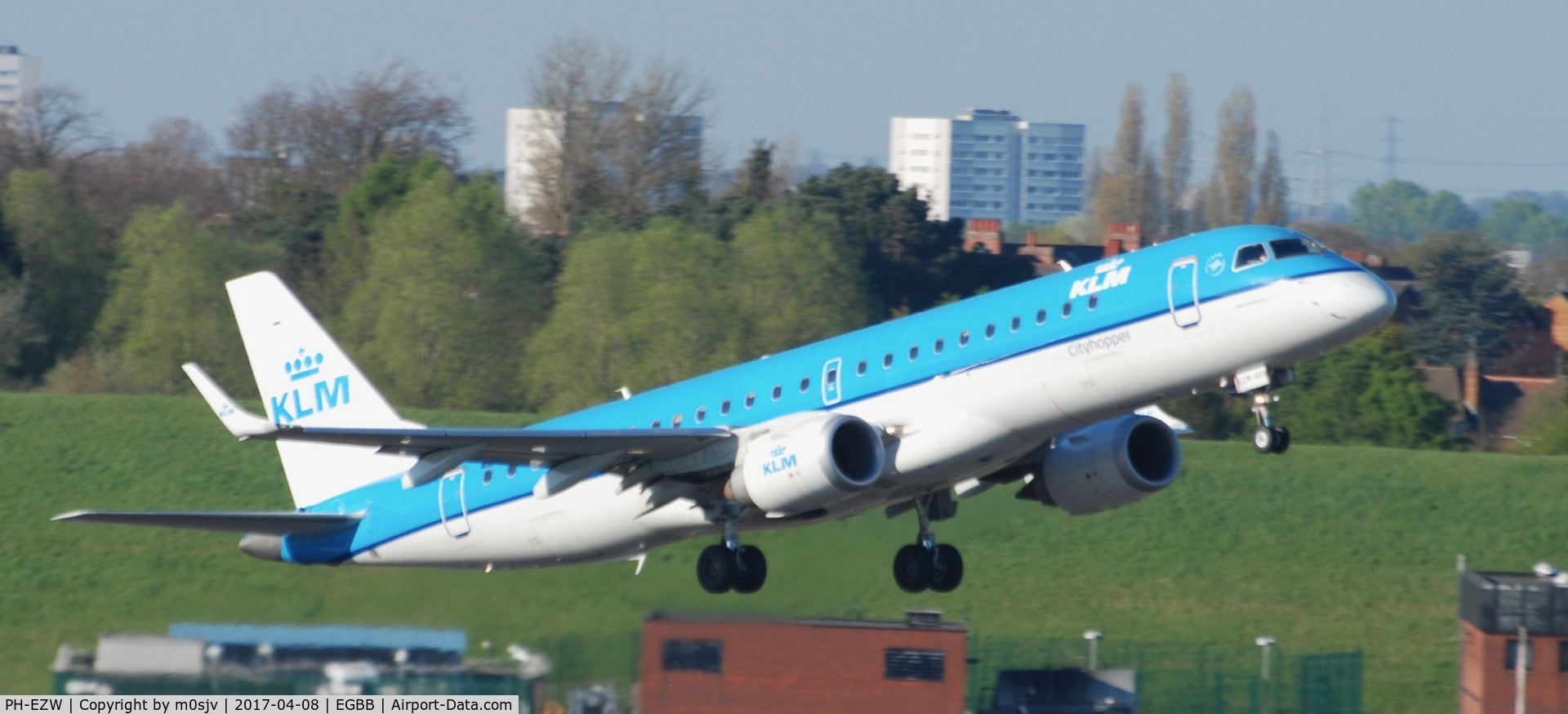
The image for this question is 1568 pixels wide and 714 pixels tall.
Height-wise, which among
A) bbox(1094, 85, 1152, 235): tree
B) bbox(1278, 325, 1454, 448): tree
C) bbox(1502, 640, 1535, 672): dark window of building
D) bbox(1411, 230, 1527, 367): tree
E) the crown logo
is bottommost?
bbox(1502, 640, 1535, 672): dark window of building

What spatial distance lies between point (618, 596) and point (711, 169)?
230ft

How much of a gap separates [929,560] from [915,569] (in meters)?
0.25

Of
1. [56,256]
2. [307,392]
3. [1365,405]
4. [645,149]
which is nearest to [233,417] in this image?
[307,392]

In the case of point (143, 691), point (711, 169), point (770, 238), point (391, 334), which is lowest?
point (143, 691)

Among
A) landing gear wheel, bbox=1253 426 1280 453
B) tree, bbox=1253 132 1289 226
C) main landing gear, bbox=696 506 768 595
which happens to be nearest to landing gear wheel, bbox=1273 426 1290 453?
landing gear wheel, bbox=1253 426 1280 453

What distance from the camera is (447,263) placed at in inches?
2918

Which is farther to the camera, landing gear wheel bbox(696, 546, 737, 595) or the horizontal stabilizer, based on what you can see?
the horizontal stabilizer

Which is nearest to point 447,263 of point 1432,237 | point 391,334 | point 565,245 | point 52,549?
point 391,334

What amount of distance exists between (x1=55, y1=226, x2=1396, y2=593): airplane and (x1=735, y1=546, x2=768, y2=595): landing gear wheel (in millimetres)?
35

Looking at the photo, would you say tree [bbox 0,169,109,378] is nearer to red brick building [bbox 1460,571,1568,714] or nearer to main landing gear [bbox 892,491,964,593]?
main landing gear [bbox 892,491,964,593]

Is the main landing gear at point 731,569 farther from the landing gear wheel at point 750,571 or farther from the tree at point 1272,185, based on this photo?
the tree at point 1272,185

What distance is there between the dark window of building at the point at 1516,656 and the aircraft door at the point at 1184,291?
48.6 feet

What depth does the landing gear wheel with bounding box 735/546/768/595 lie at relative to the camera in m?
27.2

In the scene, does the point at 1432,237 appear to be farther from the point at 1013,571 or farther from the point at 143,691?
the point at 143,691
